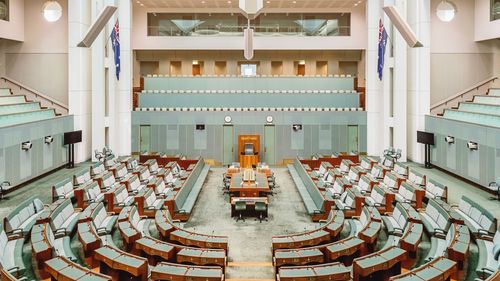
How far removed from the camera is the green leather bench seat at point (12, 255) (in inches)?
284

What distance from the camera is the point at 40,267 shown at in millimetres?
7746

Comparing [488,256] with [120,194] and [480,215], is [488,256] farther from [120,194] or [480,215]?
[120,194]

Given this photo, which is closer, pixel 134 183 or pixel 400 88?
pixel 134 183

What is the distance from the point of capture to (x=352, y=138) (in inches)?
887

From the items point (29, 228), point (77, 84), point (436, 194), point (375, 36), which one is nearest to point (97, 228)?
point (29, 228)

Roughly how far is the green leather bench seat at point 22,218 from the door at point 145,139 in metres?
11.7

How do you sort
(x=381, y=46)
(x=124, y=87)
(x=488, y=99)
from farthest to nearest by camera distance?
(x=124, y=87) → (x=381, y=46) → (x=488, y=99)

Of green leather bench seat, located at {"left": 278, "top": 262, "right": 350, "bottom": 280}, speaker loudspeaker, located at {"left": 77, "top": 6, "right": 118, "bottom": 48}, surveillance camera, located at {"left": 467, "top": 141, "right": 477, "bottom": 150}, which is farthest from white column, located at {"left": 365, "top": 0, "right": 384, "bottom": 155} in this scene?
green leather bench seat, located at {"left": 278, "top": 262, "right": 350, "bottom": 280}

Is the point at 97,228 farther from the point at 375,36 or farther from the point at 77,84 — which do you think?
the point at 375,36

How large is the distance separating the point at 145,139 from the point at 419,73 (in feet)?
43.3

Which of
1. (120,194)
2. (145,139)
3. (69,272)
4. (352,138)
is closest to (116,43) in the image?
(145,139)

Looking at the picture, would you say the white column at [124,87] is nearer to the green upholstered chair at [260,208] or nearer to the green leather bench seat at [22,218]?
the green leather bench seat at [22,218]

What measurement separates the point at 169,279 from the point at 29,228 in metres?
4.10

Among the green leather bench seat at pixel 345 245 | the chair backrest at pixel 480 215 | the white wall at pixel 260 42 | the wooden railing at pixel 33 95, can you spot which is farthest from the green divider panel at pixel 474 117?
the wooden railing at pixel 33 95
